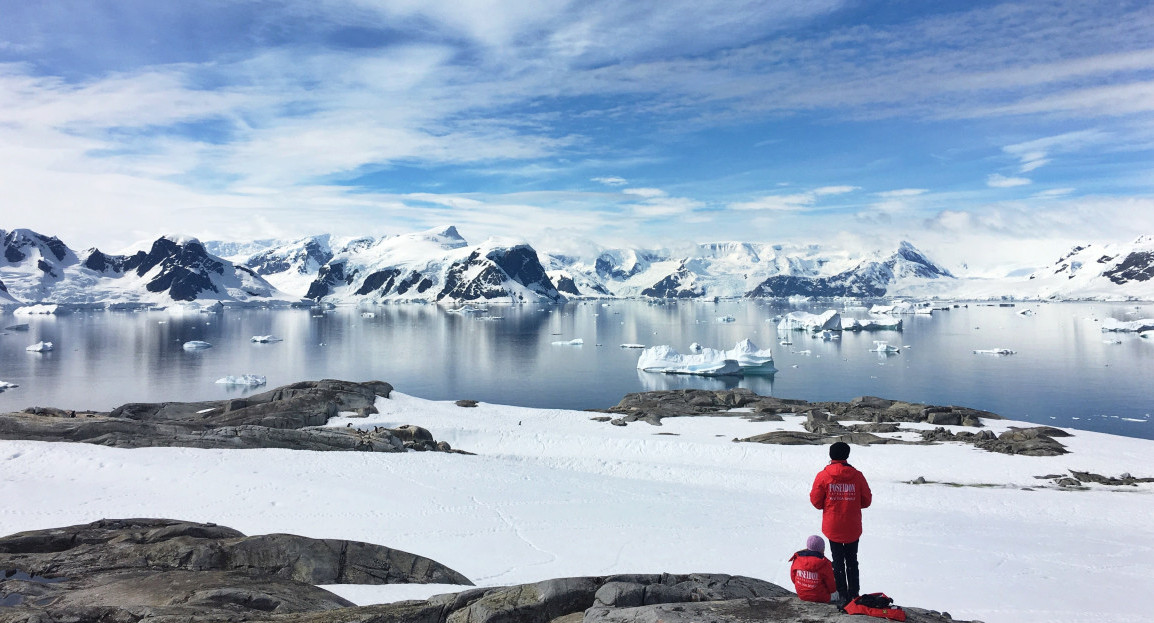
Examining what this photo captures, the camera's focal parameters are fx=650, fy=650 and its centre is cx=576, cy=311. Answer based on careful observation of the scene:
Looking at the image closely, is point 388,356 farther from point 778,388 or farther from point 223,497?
point 223,497

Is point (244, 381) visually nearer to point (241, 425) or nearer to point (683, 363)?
point (241, 425)

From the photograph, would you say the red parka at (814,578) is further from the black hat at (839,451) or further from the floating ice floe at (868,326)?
the floating ice floe at (868,326)

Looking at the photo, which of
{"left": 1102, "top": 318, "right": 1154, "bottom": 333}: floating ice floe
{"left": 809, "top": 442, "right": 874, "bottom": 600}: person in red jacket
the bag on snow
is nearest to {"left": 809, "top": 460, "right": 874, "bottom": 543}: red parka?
{"left": 809, "top": 442, "right": 874, "bottom": 600}: person in red jacket

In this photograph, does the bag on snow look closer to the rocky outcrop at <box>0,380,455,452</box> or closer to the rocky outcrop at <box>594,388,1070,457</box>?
the rocky outcrop at <box>0,380,455,452</box>

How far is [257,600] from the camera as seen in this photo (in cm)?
828

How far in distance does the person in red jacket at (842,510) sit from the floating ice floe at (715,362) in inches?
2182

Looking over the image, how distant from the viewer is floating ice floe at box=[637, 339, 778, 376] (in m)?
62.3

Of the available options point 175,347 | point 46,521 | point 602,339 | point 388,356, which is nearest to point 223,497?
point 46,521

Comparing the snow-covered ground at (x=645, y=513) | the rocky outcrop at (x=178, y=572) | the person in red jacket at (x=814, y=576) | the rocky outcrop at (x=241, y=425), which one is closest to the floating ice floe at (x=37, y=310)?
the rocky outcrop at (x=241, y=425)

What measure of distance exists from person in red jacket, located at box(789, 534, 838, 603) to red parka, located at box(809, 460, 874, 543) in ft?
1.85

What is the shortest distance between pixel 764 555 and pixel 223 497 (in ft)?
42.3

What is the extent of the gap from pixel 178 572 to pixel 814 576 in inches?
342

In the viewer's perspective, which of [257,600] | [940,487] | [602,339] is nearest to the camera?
[257,600]

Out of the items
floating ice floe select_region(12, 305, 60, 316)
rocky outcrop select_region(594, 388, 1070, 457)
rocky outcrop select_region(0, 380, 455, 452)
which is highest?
floating ice floe select_region(12, 305, 60, 316)
